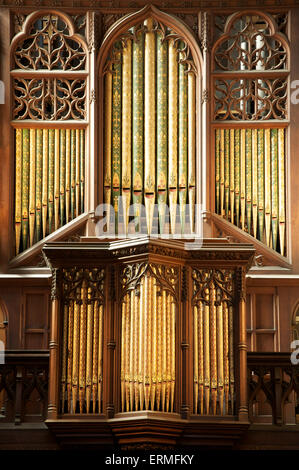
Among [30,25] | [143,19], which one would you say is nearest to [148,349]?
[143,19]

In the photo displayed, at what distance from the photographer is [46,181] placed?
64.8 ft

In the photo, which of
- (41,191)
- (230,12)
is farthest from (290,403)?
(230,12)

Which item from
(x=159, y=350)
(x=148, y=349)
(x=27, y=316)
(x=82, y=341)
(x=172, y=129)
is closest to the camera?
(x=148, y=349)

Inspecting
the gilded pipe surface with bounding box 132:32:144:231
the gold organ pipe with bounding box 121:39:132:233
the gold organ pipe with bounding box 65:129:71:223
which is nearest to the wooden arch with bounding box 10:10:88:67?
the gold organ pipe with bounding box 121:39:132:233

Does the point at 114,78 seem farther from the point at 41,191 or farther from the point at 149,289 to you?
the point at 149,289

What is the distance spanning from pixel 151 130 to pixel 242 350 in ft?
13.3

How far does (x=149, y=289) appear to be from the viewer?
1748 cm

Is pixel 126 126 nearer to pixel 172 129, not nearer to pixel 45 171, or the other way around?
pixel 172 129

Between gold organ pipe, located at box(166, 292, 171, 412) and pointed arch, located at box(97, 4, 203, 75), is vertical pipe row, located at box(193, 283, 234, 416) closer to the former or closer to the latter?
gold organ pipe, located at box(166, 292, 171, 412)

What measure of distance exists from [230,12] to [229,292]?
189 inches

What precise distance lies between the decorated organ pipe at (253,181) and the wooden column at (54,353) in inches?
123

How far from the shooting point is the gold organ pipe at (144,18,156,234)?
1967 centimetres

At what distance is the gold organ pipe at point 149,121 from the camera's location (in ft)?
64.5

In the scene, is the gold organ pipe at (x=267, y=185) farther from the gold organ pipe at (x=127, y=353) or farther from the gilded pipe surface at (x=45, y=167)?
the gilded pipe surface at (x=45, y=167)
